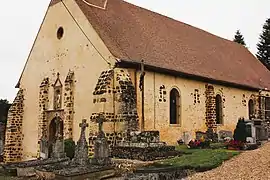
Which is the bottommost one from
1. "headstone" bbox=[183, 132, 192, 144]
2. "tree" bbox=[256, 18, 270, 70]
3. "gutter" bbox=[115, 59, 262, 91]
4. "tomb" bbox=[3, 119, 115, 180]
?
"tomb" bbox=[3, 119, 115, 180]

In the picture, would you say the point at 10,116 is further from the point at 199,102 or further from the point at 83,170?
the point at 83,170

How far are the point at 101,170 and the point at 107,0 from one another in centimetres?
1299

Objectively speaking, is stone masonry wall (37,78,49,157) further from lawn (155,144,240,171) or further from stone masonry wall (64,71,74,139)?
lawn (155,144,240,171)

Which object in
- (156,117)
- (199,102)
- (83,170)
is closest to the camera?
(83,170)

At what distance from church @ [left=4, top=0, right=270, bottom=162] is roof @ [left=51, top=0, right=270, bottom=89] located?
80mm

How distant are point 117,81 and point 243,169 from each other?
792 centimetres

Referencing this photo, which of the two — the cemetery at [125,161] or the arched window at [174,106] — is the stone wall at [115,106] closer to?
the cemetery at [125,161]

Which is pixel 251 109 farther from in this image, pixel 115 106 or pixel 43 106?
pixel 43 106

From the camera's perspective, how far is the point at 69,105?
1822cm

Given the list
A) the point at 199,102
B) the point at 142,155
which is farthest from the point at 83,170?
the point at 199,102

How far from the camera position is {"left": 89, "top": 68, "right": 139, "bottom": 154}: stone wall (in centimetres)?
1553

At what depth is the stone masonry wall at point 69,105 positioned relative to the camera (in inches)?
707

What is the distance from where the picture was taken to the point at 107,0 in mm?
21094

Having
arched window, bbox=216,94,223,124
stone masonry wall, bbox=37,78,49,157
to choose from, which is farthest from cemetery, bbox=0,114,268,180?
arched window, bbox=216,94,223,124
